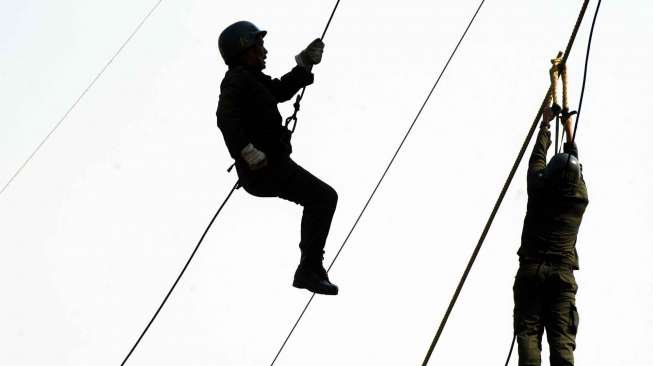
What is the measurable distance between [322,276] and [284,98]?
1.01m

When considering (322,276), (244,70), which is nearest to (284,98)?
(244,70)

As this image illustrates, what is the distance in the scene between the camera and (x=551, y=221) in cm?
954

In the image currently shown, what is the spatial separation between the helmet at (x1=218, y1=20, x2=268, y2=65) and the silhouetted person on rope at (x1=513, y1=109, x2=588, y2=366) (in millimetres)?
1830

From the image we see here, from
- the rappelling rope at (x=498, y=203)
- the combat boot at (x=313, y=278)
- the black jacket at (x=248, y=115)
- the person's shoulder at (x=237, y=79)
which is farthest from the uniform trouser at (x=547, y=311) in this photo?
the person's shoulder at (x=237, y=79)

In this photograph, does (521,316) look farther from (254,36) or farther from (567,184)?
(254,36)

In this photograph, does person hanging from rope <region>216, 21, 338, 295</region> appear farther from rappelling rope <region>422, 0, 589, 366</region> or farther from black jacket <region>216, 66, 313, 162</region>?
rappelling rope <region>422, 0, 589, 366</region>

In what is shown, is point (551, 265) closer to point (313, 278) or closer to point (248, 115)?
point (313, 278)

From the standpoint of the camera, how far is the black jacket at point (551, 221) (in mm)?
9523

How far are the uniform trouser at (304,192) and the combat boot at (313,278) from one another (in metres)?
0.03

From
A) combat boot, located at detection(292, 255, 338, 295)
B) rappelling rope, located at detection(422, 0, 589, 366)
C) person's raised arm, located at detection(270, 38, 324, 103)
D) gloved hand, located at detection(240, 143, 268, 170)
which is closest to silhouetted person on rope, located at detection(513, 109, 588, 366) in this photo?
rappelling rope, located at detection(422, 0, 589, 366)

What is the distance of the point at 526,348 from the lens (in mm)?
9477

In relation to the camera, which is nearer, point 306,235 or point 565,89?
point 306,235

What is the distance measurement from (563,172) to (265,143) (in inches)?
68.4

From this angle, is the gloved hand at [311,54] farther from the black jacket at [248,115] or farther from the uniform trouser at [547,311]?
the uniform trouser at [547,311]
